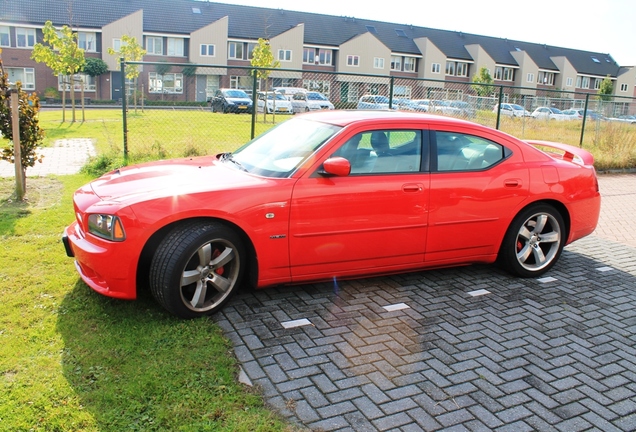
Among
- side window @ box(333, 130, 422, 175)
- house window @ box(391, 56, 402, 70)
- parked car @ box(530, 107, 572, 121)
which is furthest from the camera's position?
house window @ box(391, 56, 402, 70)

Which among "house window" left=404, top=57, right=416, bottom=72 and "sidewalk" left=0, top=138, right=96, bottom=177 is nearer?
"sidewalk" left=0, top=138, right=96, bottom=177

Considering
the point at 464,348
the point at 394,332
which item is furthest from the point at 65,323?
the point at 464,348

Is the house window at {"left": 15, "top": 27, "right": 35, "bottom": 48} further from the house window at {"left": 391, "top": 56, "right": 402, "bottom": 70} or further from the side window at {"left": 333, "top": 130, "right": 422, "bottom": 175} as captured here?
the side window at {"left": 333, "top": 130, "right": 422, "bottom": 175}

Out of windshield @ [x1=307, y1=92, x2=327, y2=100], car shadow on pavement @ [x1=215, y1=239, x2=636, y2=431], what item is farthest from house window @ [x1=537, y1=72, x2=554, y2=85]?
car shadow on pavement @ [x1=215, y1=239, x2=636, y2=431]

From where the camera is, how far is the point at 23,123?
8.02m

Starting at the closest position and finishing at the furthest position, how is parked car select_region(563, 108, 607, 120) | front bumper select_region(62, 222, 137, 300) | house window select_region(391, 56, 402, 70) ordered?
front bumper select_region(62, 222, 137, 300)
parked car select_region(563, 108, 607, 120)
house window select_region(391, 56, 402, 70)

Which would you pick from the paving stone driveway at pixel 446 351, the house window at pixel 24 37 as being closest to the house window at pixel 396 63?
the house window at pixel 24 37

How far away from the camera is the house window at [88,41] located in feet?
167

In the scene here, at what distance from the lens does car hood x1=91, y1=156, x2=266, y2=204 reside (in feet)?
13.8

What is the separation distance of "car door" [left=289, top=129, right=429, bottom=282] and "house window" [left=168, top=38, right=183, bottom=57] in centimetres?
5459

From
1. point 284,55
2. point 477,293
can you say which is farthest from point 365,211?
point 284,55

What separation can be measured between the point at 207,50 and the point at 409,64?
2537 centimetres

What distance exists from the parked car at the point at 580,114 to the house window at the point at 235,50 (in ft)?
150

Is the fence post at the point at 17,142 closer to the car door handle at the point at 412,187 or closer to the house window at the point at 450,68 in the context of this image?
the car door handle at the point at 412,187
